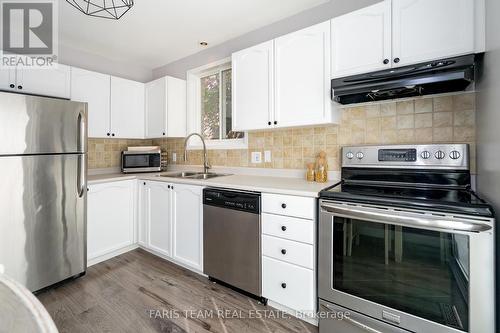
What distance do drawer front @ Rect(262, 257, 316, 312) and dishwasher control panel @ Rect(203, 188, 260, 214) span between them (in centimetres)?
40

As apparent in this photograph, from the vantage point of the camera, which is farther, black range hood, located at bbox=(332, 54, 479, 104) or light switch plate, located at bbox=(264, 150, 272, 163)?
light switch plate, located at bbox=(264, 150, 272, 163)

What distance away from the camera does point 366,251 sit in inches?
53.5

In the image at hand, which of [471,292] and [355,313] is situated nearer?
[471,292]

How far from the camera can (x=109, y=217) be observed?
2.52m

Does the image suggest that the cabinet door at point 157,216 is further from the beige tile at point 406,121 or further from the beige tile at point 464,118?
the beige tile at point 464,118

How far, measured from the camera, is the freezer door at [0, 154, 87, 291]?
5.74 ft

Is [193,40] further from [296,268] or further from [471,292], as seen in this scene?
[471,292]

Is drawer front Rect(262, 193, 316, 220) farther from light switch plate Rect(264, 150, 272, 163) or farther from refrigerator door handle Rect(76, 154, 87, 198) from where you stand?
refrigerator door handle Rect(76, 154, 87, 198)

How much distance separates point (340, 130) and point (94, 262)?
274 cm

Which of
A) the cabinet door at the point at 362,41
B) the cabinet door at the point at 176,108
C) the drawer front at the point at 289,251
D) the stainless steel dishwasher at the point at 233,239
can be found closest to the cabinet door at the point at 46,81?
the cabinet door at the point at 176,108

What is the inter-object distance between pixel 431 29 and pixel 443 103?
1.61ft

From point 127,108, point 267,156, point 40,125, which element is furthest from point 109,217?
point 267,156

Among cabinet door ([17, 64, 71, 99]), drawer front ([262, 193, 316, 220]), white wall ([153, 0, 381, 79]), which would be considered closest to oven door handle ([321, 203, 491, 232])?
drawer front ([262, 193, 316, 220])

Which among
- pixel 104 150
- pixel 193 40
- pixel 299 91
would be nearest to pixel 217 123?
pixel 193 40
